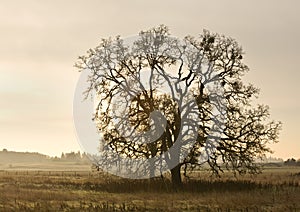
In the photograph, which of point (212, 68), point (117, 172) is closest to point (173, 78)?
point (212, 68)

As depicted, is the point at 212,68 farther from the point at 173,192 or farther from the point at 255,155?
the point at 173,192

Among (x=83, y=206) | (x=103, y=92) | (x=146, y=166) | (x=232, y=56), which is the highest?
(x=232, y=56)

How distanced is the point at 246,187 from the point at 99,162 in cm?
1052

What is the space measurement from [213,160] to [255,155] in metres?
2.98

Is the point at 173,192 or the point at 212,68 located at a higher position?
the point at 212,68

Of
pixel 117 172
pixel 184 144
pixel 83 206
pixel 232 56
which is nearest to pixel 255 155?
pixel 184 144

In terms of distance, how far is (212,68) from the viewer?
35.3m

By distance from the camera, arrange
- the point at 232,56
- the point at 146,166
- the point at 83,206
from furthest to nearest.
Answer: the point at 232,56
the point at 146,166
the point at 83,206

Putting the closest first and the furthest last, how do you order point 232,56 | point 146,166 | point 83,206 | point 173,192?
point 83,206 < point 173,192 < point 146,166 < point 232,56

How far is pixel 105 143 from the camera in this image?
3431 centimetres

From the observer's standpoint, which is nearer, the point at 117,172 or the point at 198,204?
the point at 198,204

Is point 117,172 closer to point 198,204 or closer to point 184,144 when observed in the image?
point 184,144

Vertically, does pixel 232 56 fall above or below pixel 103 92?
above

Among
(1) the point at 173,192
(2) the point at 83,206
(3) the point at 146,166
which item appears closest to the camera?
(2) the point at 83,206
